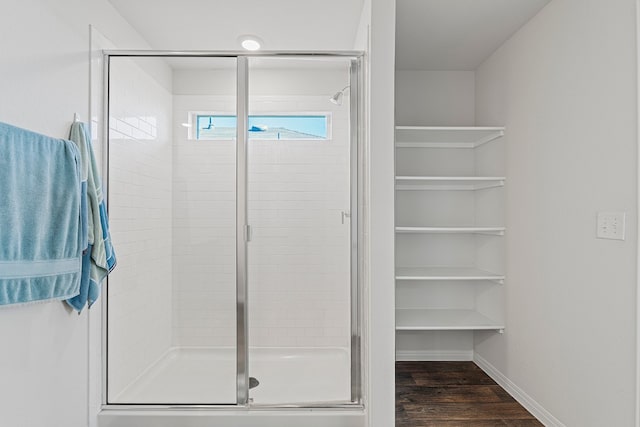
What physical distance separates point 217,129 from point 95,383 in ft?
4.98

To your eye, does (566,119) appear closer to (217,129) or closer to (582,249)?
(582,249)

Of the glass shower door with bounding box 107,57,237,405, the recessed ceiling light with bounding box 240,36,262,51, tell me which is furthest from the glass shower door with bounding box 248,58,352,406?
the recessed ceiling light with bounding box 240,36,262,51

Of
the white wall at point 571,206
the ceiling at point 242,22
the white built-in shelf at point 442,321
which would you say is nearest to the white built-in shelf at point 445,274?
the white wall at point 571,206

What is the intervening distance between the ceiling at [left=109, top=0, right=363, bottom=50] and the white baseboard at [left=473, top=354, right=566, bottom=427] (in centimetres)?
258

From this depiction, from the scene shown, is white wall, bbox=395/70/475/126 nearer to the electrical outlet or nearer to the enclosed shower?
the enclosed shower

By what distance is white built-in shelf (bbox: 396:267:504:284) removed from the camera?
322 centimetres

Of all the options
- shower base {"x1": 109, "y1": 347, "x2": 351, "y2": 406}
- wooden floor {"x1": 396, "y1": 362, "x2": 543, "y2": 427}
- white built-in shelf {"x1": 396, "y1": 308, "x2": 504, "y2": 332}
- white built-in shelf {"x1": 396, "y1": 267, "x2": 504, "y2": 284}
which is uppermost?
white built-in shelf {"x1": 396, "y1": 267, "x2": 504, "y2": 284}

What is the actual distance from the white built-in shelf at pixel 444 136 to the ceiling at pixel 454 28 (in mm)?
594

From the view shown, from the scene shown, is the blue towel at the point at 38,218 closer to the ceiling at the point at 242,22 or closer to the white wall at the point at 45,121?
the white wall at the point at 45,121

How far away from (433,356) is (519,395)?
93 cm

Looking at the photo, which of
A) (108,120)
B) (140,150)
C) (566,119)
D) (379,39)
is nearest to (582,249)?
(566,119)

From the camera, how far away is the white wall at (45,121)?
5.49ft

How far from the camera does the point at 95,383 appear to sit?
7.84 ft

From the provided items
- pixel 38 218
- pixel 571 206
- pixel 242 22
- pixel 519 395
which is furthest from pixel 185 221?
pixel 519 395
